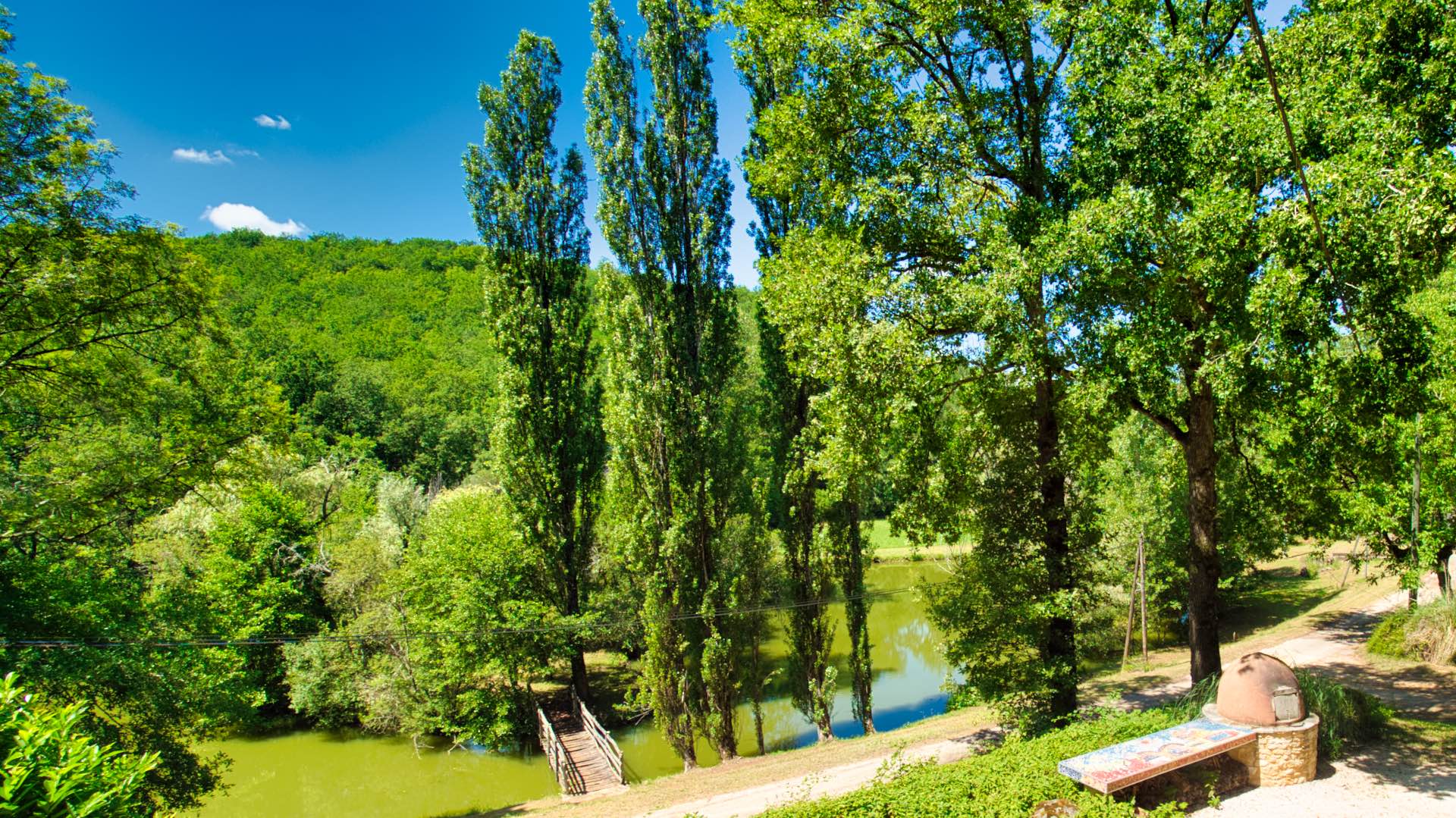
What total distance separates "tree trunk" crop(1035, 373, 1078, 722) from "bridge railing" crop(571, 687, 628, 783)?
31.3ft

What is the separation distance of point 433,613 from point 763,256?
13.7 metres

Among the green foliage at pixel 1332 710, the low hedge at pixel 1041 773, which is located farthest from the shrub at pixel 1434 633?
the green foliage at pixel 1332 710

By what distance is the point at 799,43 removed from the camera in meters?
10.4

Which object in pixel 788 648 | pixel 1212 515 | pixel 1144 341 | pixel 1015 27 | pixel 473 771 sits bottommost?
pixel 473 771

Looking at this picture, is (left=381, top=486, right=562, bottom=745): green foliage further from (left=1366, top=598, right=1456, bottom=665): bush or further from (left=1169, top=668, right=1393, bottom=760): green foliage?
(left=1366, top=598, right=1456, bottom=665): bush

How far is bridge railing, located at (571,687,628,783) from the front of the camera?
50.6ft

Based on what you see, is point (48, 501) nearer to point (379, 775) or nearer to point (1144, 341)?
point (379, 775)

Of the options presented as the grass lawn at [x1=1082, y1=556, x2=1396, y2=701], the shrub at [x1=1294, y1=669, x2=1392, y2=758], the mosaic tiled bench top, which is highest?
the mosaic tiled bench top

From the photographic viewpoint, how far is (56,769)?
143 inches

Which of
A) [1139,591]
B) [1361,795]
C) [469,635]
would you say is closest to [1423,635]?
[1139,591]

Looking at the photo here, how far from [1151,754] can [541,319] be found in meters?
16.3

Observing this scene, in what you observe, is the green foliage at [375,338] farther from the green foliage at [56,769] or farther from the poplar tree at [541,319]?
the green foliage at [56,769]

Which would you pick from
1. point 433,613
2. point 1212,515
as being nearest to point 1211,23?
point 1212,515

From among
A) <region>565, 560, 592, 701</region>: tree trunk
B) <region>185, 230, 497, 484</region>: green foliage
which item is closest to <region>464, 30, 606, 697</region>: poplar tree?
<region>565, 560, 592, 701</region>: tree trunk
